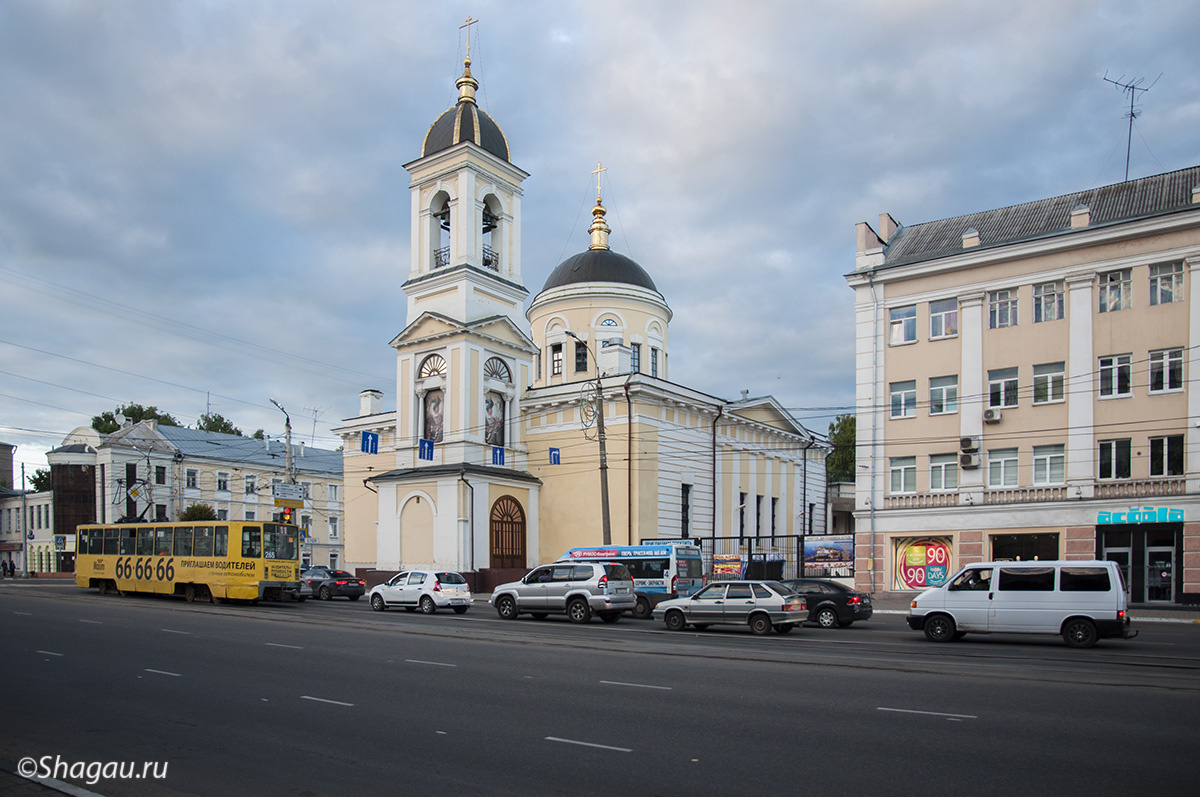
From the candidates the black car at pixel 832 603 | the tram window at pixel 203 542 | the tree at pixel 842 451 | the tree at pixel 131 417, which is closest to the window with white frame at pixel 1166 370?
the black car at pixel 832 603

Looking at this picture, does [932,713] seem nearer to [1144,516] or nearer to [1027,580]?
[1027,580]

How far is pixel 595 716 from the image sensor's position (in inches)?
397

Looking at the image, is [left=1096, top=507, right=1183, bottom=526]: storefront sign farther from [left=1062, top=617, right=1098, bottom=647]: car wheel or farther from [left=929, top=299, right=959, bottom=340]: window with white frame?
[left=1062, top=617, right=1098, bottom=647]: car wheel

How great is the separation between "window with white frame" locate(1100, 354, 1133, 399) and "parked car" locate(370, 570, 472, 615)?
22.4 meters

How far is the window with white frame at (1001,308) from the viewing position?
32188mm

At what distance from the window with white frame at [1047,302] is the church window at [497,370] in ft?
81.8

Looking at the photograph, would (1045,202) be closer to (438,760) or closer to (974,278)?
(974,278)

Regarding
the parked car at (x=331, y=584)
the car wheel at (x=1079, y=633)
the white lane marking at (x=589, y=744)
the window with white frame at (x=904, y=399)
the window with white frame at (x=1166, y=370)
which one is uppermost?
the window with white frame at (x=1166, y=370)

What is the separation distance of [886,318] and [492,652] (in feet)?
78.8

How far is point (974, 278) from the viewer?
33.0 meters

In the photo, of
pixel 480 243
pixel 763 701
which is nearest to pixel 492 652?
pixel 763 701

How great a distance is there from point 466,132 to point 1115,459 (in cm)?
3279

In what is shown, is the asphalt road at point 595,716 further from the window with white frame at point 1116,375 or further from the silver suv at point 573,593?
the window with white frame at point 1116,375

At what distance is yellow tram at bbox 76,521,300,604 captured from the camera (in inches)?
1187
